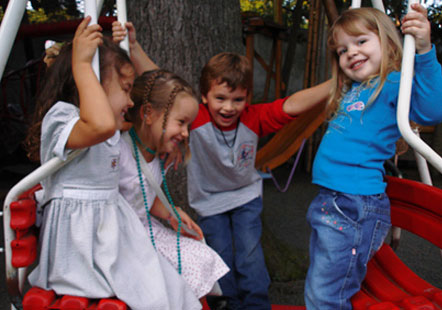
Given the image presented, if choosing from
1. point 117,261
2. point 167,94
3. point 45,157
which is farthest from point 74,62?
point 117,261

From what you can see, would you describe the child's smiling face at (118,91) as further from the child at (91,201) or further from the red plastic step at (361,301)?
the red plastic step at (361,301)

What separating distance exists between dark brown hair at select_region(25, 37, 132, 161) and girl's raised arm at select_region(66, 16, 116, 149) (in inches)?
6.5

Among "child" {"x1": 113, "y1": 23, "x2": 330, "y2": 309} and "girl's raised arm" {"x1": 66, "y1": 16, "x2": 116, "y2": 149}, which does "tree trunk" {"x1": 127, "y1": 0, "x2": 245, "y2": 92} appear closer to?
"child" {"x1": 113, "y1": 23, "x2": 330, "y2": 309}

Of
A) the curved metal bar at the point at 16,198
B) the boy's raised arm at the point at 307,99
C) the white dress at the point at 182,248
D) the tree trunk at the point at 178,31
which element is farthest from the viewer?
the tree trunk at the point at 178,31

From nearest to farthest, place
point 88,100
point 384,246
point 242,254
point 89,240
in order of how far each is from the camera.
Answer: point 88,100
point 89,240
point 384,246
point 242,254

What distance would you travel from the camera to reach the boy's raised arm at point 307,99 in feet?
5.46

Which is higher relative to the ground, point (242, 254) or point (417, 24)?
point (417, 24)

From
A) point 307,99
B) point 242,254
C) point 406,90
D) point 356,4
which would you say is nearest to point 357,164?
point 406,90

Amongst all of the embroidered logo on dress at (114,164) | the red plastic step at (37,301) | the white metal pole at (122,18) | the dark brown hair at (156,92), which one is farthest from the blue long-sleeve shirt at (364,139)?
the red plastic step at (37,301)

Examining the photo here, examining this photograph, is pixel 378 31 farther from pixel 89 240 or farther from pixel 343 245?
pixel 89 240

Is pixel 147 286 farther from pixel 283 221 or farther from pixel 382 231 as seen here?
pixel 283 221

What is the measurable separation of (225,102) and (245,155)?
0.89ft

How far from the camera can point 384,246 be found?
1676 millimetres

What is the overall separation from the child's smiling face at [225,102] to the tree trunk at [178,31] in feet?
1.67
